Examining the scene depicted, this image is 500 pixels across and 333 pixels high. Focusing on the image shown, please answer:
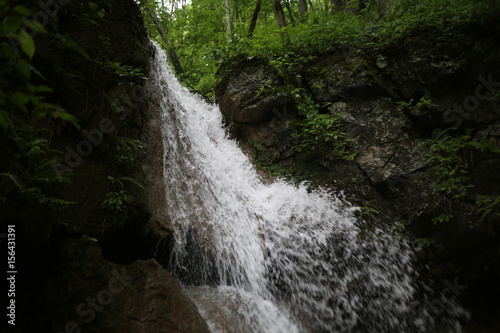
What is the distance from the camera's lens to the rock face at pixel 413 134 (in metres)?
5.52

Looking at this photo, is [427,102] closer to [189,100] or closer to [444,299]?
[444,299]

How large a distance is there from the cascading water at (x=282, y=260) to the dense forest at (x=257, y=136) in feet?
1.18

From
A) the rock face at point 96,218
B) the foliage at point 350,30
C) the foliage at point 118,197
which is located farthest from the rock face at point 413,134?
the foliage at point 118,197

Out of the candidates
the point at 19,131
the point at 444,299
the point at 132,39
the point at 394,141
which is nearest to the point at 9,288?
the point at 19,131

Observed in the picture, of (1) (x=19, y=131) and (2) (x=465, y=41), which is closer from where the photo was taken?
(1) (x=19, y=131)

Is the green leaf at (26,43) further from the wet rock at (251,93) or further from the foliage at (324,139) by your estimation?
the wet rock at (251,93)

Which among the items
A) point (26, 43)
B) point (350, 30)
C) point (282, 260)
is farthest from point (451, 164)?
point (26, 43)

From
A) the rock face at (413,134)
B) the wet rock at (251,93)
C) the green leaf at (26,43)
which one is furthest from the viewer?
the wet rock at (251,93)

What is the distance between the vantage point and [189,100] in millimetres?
9133

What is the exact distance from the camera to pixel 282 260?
17.8ft

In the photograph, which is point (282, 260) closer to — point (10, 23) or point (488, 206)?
point (488, 206)

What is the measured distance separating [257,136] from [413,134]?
Answer: 3.89 metres

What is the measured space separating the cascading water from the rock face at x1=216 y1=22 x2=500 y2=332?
612mm

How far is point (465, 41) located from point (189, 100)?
758cm
